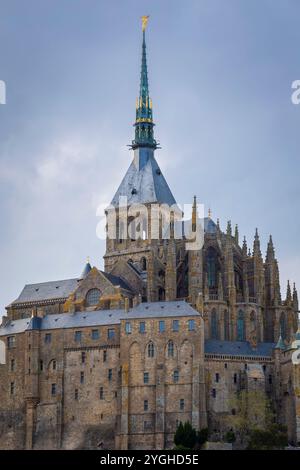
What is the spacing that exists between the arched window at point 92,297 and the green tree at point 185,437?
23358 millimetres

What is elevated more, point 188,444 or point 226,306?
point 226,306

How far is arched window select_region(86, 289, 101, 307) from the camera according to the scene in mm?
199000

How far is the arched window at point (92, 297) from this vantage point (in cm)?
19900

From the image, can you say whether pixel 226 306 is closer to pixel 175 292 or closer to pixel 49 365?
pixel 175 292

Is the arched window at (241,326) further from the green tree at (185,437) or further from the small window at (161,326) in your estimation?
the green tree at (185,437)

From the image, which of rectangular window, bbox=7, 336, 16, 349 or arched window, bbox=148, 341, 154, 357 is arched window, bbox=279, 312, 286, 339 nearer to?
arched window, bbox=148, 341, 154, 357

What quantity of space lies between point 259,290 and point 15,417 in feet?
90.8

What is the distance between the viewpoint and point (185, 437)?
178m

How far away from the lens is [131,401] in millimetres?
184125

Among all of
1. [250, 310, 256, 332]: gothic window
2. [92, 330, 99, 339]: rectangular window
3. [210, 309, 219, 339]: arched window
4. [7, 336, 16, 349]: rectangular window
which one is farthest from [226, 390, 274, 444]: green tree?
[7, 336, 16, 349]: rectangular window

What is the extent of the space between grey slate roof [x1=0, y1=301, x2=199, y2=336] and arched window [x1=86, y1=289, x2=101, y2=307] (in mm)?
5030

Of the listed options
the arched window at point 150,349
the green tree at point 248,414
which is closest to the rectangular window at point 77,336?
the arched window at point 150,349
